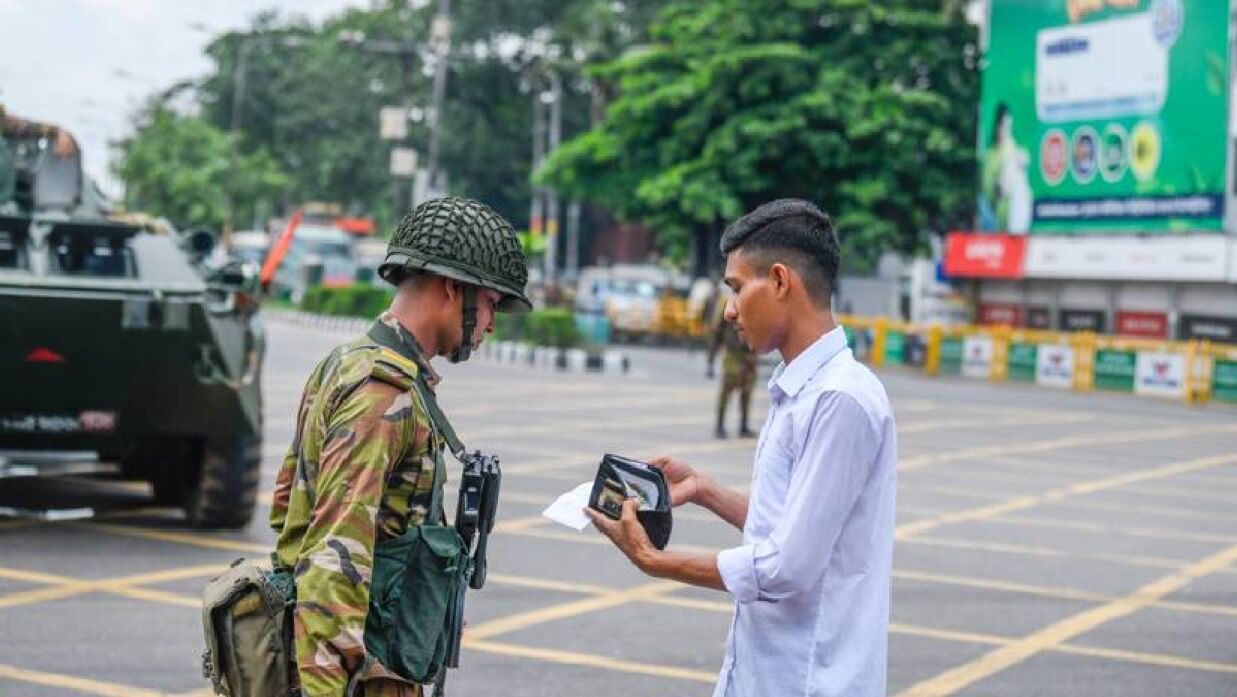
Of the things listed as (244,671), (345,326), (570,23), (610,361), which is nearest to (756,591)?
(244,671)

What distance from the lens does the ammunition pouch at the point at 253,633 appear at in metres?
3.42

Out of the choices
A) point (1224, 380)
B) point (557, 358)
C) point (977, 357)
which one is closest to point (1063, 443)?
point (1224, 380)

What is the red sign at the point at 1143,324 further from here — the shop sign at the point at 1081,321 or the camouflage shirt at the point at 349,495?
the camouflage shirt at the point at 349,495

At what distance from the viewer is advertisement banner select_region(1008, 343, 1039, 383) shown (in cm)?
3143

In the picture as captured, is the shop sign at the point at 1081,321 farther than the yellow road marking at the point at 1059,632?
Yes

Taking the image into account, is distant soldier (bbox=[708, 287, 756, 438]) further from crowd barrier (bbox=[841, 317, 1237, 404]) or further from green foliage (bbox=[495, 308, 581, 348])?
green foliage (bbox=[495, 308, 581, 348])

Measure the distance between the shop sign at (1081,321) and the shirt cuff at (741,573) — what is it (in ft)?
108

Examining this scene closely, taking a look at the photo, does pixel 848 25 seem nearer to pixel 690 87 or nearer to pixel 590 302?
pixel 690 87

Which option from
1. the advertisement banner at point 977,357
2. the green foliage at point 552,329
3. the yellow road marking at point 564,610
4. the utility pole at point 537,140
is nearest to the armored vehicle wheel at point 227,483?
the yellow road marking at point 564,610

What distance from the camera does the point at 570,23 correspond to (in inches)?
2192

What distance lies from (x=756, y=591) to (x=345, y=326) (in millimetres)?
40965

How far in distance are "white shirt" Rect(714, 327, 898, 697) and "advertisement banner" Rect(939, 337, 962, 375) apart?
2996 cm

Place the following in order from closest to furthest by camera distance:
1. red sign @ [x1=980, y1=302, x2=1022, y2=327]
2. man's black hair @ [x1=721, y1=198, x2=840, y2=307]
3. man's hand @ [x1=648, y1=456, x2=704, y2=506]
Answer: man's black hair @ [x1=721, y1=198, x2=840, y2=307], man's hand @ [x1=648, y1=456, x2=704, y2=506], red sign @ [x1=980, y1=302, x2=1022, y2=327]

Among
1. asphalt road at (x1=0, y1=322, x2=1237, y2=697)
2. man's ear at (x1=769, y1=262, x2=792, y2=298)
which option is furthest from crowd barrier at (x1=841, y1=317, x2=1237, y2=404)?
man's ear at (x1=769, y1=262, x2=792, y2=298)
